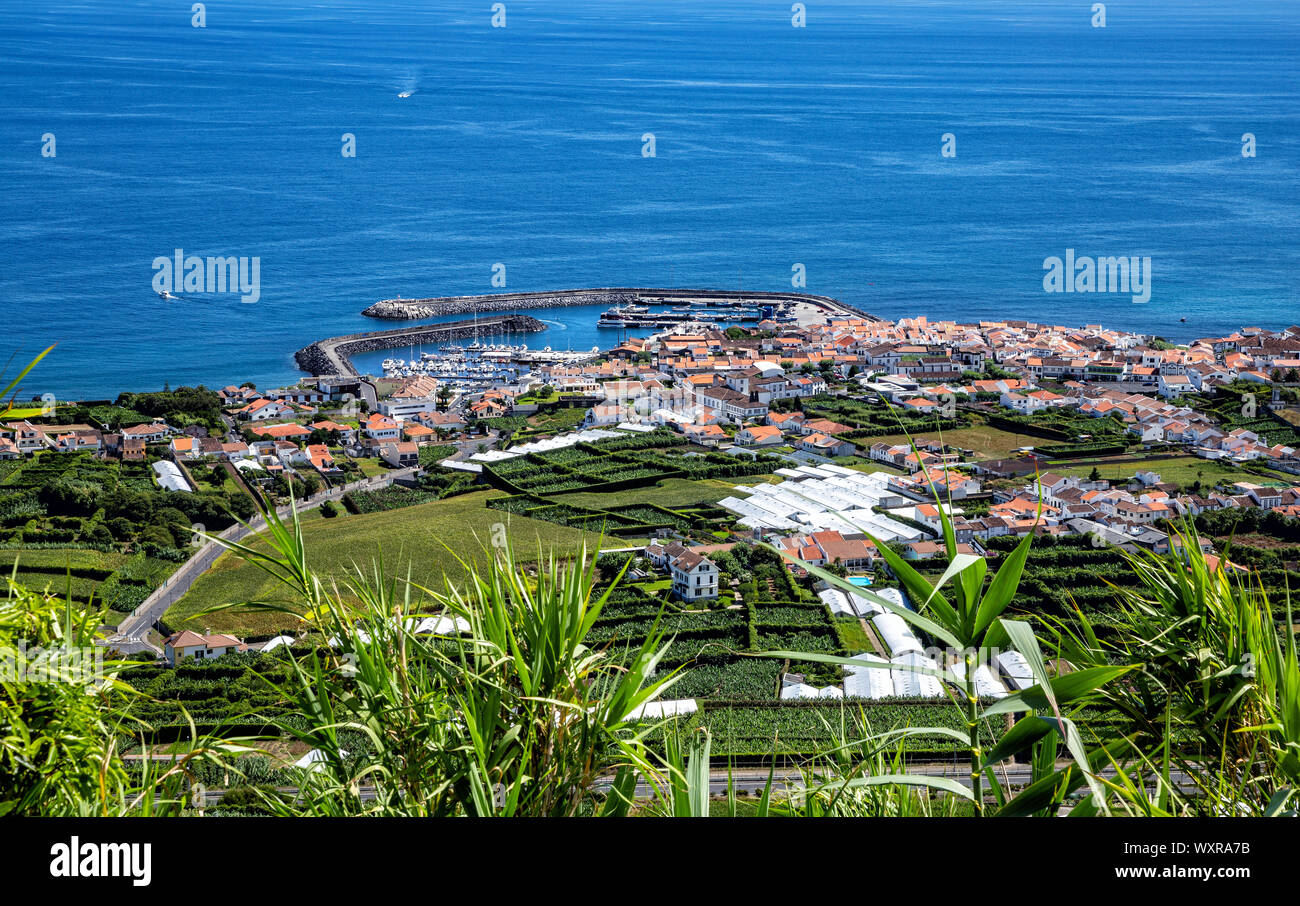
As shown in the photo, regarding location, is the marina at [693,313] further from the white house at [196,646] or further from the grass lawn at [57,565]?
the white house at [196,646]

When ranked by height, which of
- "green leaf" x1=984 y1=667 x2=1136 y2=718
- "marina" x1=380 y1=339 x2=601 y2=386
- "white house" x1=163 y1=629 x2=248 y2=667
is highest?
"green leaf" x1=984 y1=667 x2=1136 y2=718

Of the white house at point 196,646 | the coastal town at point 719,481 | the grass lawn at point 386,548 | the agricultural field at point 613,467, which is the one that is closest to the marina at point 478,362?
the coastal town at point 719,481

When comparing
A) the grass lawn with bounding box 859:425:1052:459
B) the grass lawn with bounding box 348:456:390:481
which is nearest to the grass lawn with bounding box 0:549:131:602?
the grass lawn with bounding box 348:456:390:481

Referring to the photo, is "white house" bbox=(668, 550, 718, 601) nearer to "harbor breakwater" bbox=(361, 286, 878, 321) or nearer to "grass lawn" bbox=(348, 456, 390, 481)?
"grass lawn" bbox=(348, 456, 390, 481)

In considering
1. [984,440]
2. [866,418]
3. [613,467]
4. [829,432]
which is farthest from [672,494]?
[984,440]

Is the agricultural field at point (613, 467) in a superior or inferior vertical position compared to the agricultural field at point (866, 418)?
inferior

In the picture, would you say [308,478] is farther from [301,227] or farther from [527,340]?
[301,227]
